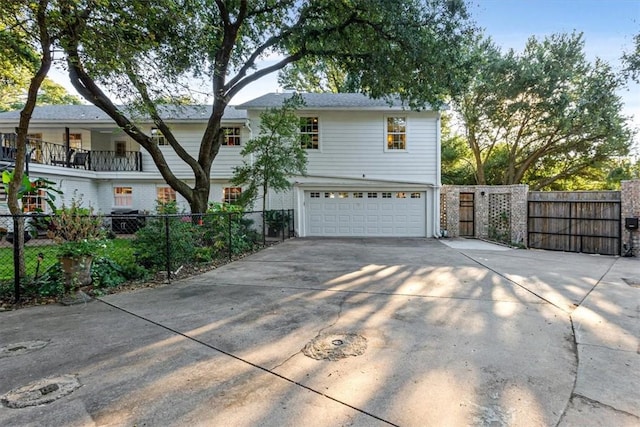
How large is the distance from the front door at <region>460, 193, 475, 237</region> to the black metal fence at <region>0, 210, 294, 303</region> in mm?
9313

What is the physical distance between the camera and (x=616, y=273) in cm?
728

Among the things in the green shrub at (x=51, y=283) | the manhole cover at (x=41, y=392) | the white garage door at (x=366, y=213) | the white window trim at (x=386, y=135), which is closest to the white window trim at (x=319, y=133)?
the white garage door at (x=366, y=213)

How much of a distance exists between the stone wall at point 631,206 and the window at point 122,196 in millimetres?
18730

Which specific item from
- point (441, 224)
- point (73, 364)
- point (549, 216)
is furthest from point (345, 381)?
point (441, 224)

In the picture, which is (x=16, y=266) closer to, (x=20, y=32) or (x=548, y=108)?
(x=20, y=32)

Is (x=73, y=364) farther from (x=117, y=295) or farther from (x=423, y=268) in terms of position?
(x=423, y=268)

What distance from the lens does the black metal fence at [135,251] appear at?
205 inches

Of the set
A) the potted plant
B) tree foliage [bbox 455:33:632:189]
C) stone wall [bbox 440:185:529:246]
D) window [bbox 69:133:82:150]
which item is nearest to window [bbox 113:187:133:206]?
window [bbox 69:133:82:150]

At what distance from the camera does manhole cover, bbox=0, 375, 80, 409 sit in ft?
7.97

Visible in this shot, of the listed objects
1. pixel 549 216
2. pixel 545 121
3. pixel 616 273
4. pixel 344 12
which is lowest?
pixel 616 273

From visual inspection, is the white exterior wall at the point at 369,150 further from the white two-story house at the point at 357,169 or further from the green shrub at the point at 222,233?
the green shrub at the point at 222,233

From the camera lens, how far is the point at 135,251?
22.0 feet

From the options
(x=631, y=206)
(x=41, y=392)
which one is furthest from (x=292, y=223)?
(x=41, y=392)

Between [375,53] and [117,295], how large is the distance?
8990 mm
